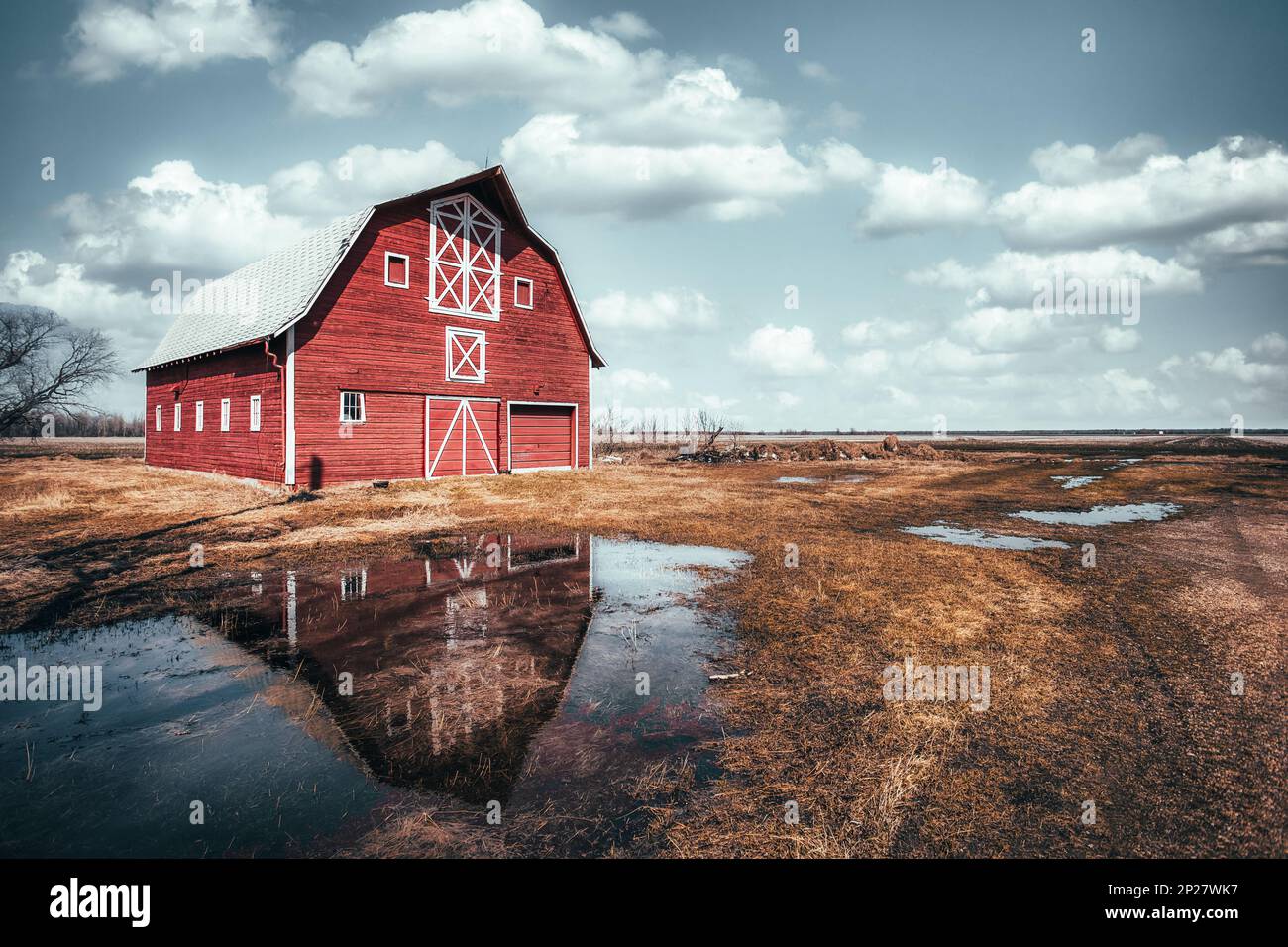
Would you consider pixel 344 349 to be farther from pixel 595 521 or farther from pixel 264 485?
pixel 595 521

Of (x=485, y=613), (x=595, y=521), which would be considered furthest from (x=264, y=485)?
(x=485, y=613)

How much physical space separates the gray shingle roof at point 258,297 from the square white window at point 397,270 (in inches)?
51.5

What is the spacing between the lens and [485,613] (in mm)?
7621

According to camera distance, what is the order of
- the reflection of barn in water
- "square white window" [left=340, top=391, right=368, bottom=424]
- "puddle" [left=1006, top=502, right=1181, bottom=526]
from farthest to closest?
"square white window" [left=340, top=391, right=368, bottom=424], "puddle" [left=1006, top=502, right=1181, bottom=526], the reflection of barn in water

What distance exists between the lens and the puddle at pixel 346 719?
3527 millimetres

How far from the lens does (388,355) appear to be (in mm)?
19422

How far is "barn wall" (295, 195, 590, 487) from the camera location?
18.0 metres

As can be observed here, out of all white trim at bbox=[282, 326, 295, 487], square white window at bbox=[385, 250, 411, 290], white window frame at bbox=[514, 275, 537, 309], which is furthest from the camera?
white window frame at bbox=[514, 275, 537, 309]

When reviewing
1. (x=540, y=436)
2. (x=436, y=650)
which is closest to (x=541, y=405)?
(x=540, y=436)

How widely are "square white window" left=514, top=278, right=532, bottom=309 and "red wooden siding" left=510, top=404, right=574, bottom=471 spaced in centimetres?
386

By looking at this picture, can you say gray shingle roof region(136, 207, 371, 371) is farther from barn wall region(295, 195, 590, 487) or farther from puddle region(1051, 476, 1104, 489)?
puddle region(1051, 476, 1104, 489)

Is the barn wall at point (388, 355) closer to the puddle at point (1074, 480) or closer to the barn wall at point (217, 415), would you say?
the barn wall at point (217, 415)

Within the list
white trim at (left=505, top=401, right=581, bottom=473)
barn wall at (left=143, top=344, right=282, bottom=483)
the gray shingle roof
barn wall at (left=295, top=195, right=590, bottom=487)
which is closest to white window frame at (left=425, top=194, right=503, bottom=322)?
barn wall at (left=295, top=195, right=590, bottom=487)

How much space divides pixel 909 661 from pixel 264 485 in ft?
62.1
